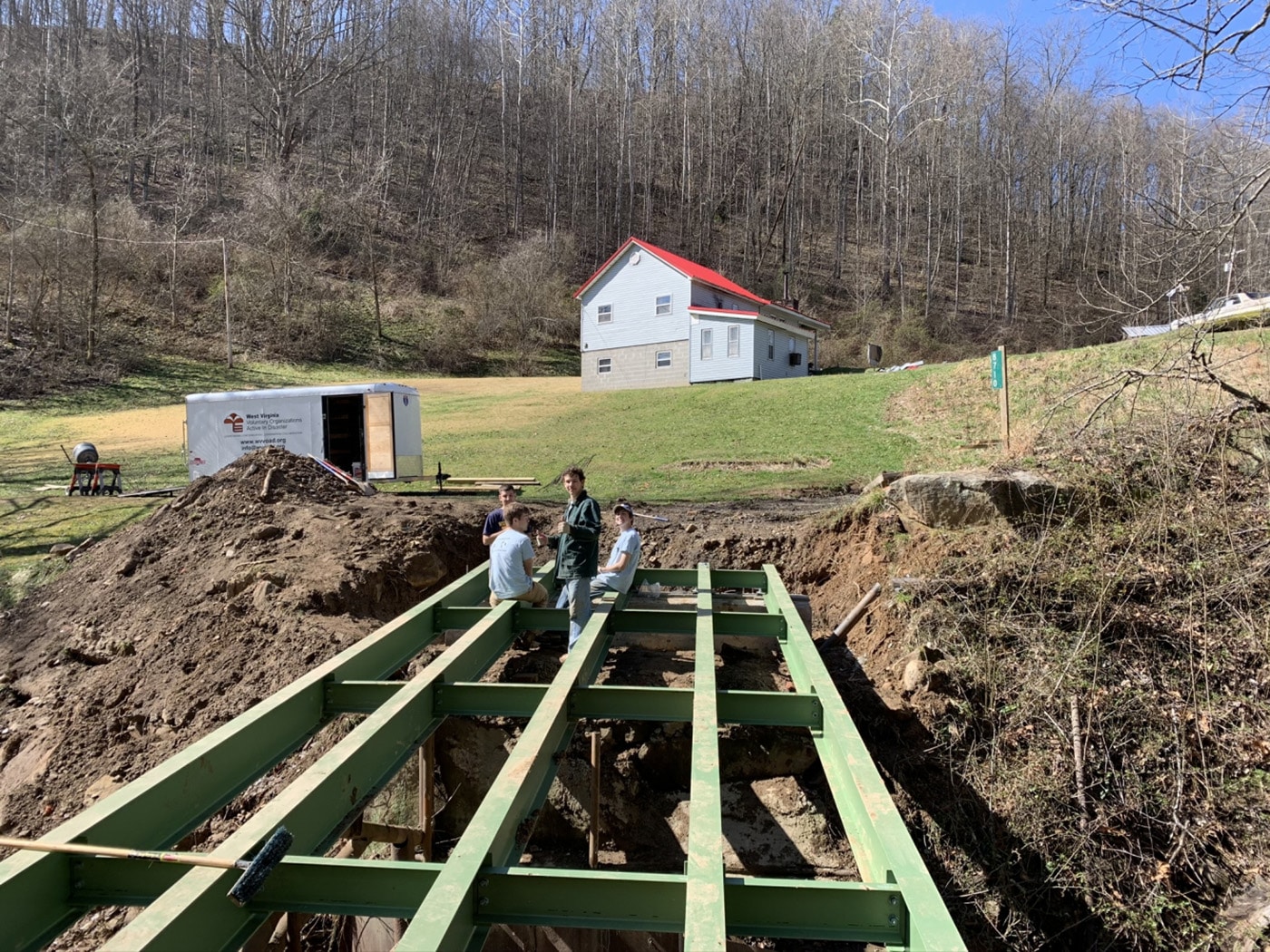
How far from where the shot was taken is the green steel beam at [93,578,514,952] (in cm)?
267

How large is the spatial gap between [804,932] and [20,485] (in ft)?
68.5

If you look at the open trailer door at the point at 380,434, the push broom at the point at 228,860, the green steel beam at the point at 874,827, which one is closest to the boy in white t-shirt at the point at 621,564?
the green steel beam at the point at 874,827

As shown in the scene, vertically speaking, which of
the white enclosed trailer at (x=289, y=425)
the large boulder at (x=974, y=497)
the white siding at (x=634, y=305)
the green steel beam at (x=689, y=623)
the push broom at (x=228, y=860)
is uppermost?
the white siding at (x=634, y=305)

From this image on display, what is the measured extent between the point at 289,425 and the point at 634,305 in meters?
22.8

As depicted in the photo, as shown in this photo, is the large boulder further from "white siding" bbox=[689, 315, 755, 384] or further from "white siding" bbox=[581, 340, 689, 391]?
"white siding" bbox=[581, 340, 689, 391]

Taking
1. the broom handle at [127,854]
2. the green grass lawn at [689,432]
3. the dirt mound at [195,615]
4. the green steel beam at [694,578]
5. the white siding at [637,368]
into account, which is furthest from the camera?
the white siding at [637,368]

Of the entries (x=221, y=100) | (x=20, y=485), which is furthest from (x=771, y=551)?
(x=221, y=100)

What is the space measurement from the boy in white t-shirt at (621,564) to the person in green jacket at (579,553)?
0.25 m

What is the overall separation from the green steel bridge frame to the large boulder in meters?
3.60

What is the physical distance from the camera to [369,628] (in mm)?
7383

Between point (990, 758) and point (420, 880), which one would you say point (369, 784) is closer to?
point (420, 880)

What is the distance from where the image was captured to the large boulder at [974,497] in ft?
24.8

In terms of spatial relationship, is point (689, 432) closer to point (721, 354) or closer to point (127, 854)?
point (721, 354)

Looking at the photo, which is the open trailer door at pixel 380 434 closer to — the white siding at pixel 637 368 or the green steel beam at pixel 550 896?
the green steel beam at pixel 550 896
